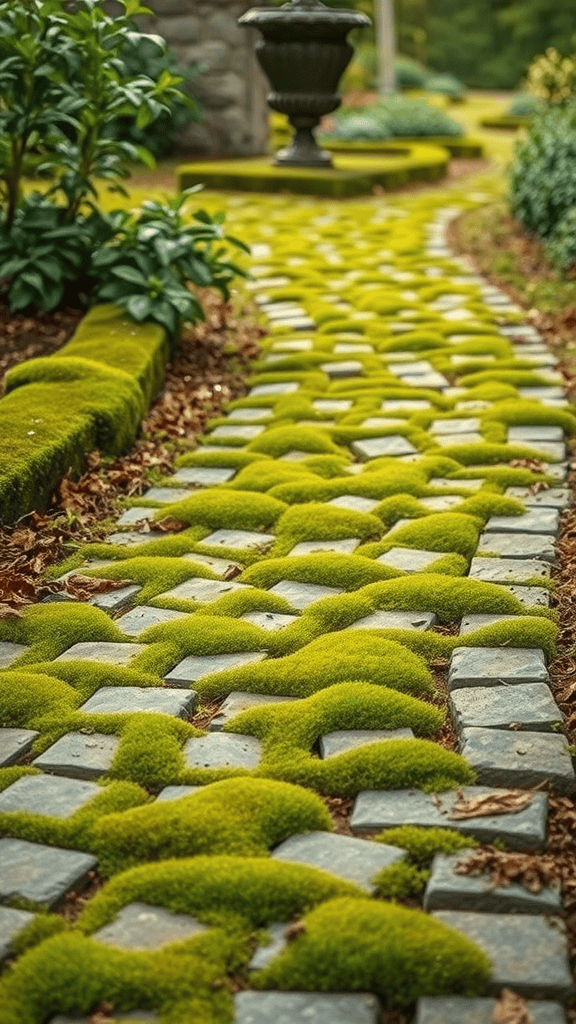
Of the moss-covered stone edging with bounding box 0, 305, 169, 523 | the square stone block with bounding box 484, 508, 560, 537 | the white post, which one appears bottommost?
the square stone block with bounding box 484, 508, 560, 537

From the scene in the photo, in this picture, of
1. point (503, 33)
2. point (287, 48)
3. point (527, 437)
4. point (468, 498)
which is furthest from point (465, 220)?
point (503, 33)

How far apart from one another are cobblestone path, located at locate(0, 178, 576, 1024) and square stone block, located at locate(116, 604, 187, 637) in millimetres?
13

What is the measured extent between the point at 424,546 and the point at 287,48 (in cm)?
758

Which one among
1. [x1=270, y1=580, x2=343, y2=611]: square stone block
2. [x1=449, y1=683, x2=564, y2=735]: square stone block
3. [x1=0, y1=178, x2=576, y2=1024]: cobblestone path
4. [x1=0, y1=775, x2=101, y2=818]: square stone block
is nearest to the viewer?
[x1=0, y1=178, x2=576, y2=1024]: cobblestone path

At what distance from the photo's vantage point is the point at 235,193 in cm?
1175

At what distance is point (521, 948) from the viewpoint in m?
2.19

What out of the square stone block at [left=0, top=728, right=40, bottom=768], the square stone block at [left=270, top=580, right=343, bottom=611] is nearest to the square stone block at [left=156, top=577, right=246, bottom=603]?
the square stone block at [left=270, top=580, right=343, bottom=611]

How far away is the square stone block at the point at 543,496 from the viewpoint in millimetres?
4402

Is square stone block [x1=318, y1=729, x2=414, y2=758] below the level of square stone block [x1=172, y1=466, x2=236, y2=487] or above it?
above

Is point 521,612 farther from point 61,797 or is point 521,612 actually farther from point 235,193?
point 235,193

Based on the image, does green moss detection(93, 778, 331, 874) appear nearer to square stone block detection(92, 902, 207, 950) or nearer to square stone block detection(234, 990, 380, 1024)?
square stone block detection(92, 902, 207, 950)

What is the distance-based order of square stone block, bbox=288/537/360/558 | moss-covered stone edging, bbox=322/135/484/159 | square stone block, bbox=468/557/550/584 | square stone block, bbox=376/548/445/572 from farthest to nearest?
moss-covered stone edging, bbox=322/135/484/159
square stone block, bbox=288/537/360/558
square stone block, bbox=376/548/445/572
square stone block, bbox=468/557/550/584

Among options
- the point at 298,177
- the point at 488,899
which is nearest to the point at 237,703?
the point at 488,899

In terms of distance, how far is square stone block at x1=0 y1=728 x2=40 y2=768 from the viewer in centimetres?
284
